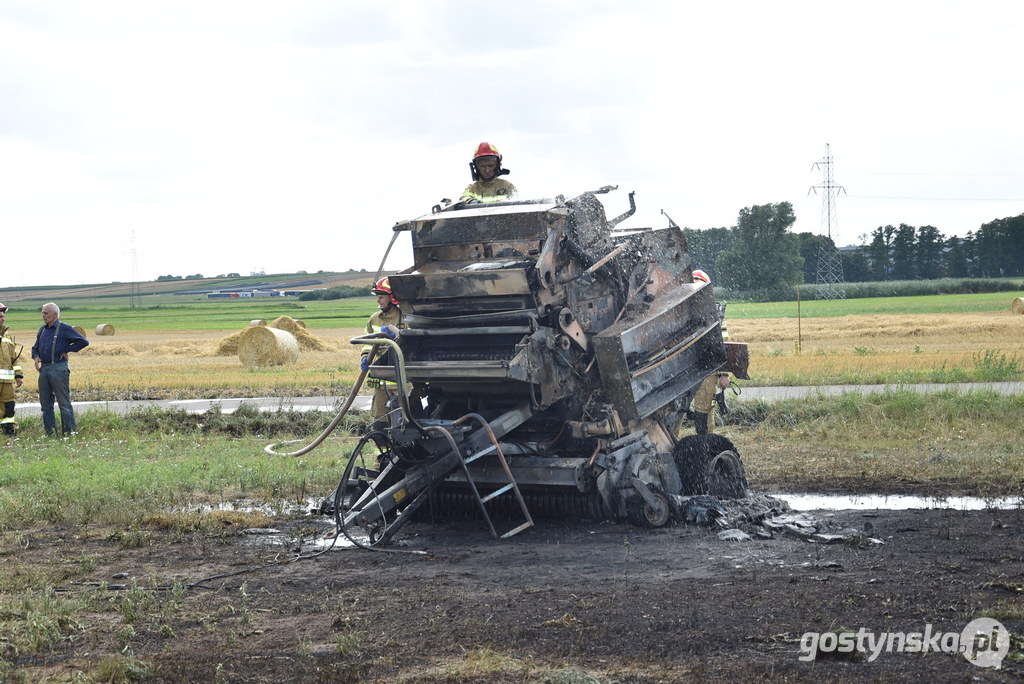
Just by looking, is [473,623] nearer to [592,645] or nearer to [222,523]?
[592,645]

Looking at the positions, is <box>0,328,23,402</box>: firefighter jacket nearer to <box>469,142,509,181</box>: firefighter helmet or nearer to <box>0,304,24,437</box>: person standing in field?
<box>0,304,24,437</box>: person standing in field

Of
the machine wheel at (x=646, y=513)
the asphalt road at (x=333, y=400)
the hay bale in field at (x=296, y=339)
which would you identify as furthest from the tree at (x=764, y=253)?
the machine wheel at (x=646, y=513)

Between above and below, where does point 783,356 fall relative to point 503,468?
below

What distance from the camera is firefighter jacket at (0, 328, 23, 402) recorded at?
15984 millimetres

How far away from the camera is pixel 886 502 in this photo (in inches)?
404

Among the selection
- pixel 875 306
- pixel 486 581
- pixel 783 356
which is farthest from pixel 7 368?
pixel 875 306

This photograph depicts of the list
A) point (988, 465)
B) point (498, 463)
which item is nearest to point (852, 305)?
point (988, 465)

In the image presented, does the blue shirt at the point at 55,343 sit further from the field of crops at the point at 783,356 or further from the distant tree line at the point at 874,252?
the distant tree line at the point at 874,252

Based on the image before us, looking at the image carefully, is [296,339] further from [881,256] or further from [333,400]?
[881,256]

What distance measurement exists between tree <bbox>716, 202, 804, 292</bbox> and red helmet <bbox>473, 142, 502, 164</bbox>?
51025mm

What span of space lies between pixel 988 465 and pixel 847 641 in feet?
21.5

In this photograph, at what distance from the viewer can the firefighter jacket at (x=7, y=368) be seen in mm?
15984

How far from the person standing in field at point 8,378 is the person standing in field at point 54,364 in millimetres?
304

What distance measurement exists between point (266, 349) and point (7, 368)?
50.7 feet
